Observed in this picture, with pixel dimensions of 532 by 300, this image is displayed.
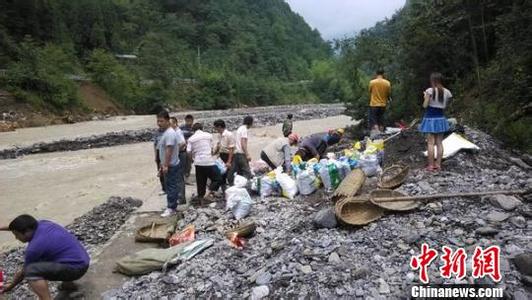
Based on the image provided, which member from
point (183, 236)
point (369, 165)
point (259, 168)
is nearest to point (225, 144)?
point (259, 168)

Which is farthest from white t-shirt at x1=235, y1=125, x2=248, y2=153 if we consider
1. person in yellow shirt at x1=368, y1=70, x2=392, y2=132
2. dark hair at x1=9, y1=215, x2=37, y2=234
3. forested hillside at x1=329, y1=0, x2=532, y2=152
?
forested hillside at x1=329, y1=0, x2=532, y2=152

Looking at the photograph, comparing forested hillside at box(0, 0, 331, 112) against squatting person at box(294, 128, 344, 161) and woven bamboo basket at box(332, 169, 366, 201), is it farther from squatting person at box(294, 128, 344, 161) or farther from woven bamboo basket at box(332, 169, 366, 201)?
woven bamboo basket at box(332, 169, 366, 201)

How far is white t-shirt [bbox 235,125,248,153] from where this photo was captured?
27.2 feet

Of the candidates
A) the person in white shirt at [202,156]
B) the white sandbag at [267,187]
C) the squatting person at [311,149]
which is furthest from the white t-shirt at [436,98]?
the person in white shirt at [202,156]

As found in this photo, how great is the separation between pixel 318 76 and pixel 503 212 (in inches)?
2793

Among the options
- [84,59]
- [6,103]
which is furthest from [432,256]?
[84,59]

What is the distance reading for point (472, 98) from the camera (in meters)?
12.4

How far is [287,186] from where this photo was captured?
759 centimetres

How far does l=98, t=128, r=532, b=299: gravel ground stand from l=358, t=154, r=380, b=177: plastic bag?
1.33 metres

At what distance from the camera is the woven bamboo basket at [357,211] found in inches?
214

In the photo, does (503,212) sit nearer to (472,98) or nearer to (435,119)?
(435,119)

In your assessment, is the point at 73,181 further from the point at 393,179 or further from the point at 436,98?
the point at 436,98

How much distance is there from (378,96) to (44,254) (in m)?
8.01

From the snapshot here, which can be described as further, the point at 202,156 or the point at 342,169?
the point at 202,156
